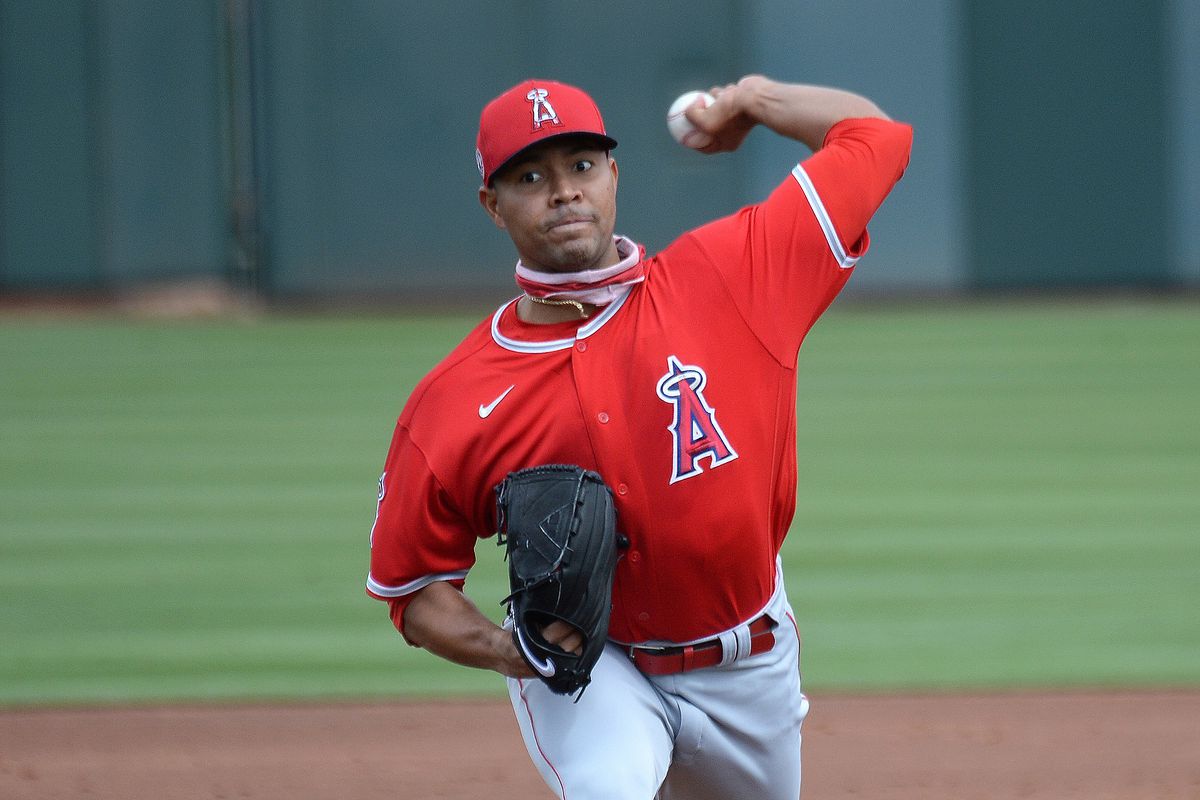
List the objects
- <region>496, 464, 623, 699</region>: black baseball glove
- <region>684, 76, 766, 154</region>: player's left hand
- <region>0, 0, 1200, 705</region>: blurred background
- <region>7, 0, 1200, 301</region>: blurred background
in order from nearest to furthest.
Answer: <region>496, 464, 623, 699</region>: black baseball glove, <region>684, 76, 766, 154</region>: player's left hand, <region>0, 0, 1200, 705</region>: blurred background, <region>7, 0, 1200, 301</region>: blurred background

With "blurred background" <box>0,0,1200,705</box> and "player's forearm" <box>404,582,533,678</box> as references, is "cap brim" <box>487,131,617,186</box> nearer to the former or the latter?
"player's forearm" <box>404,582,533,678</box>

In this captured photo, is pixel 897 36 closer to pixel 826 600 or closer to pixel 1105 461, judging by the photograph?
pixel 1105 461

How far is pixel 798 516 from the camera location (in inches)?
326

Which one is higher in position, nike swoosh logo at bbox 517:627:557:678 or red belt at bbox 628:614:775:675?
nike swoosh logo at bbox 517:627:557:678

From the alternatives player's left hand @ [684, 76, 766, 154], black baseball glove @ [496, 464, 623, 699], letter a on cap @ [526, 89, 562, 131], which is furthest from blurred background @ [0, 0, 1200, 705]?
black baseball glove @ [496, 464, 623, 699]

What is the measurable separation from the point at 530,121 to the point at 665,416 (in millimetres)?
584

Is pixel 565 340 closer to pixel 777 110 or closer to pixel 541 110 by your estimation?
pixel 541 110

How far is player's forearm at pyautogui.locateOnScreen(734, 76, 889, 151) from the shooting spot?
11.2 ft

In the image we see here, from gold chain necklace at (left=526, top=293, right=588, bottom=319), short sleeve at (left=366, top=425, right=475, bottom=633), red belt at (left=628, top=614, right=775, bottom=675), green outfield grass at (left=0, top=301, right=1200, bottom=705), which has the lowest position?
green outfield grass at (left=0, top=301, right=1200, bottom=705)

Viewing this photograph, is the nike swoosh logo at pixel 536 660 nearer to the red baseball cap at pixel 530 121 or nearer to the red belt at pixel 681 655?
the red belt at pixel 681 655

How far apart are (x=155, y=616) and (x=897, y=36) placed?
12520mm

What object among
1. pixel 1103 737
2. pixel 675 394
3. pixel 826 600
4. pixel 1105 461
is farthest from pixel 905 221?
pixel 675 394

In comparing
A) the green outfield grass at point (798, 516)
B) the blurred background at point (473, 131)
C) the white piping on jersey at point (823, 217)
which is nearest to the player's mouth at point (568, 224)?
the white piping on jersey at point (823, 217)

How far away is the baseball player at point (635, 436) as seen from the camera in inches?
118
